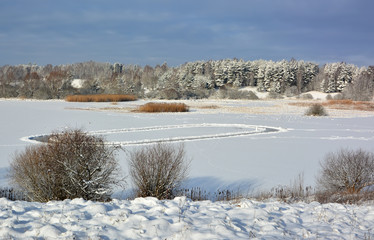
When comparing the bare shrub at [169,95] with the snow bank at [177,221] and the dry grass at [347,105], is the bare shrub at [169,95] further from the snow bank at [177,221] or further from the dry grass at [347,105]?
the snow bank at [177,221]

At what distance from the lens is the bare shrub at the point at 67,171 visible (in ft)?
25.9

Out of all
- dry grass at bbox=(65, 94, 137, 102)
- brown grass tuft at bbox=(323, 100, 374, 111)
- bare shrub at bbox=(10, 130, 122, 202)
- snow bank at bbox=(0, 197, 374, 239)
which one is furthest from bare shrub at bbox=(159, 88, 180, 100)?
snow bank at bbox=(0, 197, 374, 239)

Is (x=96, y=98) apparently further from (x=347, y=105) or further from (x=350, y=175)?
(x=350, y=175)

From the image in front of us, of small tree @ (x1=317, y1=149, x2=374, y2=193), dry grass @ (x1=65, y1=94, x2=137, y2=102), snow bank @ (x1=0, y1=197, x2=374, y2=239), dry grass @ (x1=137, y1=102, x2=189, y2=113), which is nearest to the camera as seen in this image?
snow bank @ (x1=0, y1=197, x2=374, y2=239)

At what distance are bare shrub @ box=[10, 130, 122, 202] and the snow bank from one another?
1685 millimetres

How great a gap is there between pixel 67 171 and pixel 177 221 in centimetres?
369

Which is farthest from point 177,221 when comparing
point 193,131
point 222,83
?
point 222,83

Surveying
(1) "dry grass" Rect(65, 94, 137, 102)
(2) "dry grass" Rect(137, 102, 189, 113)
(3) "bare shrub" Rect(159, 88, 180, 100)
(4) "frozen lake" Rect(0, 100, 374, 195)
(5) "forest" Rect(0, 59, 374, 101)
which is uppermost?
(5) "forest" Rect(0, 59, 374, 101)

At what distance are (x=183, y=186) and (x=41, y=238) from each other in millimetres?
5703

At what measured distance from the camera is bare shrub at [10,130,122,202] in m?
7.90

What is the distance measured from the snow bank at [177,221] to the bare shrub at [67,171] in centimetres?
168

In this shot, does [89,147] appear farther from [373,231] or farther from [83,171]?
[373,231]

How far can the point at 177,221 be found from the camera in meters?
5.44

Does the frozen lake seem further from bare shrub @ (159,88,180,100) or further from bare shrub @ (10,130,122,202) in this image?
bare shrub @ (159,88,180,100)
